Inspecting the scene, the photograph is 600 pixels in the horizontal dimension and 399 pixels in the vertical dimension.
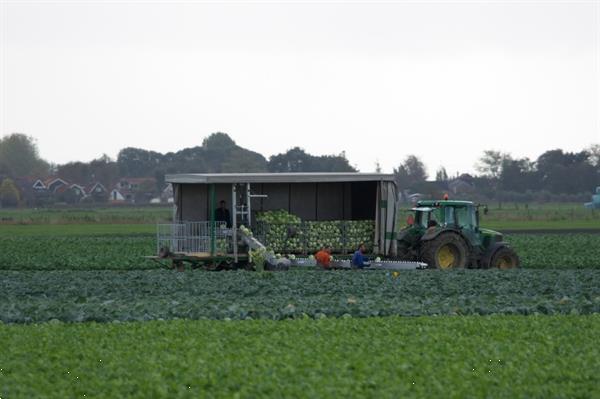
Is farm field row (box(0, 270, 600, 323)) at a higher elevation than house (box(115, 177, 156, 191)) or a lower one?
lower

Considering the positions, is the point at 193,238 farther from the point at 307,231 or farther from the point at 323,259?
the point at 323,259

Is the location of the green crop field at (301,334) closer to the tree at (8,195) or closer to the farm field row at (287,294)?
the farm field row at (287,294)

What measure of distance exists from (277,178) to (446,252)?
5449 millimetres

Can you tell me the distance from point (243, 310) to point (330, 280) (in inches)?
273

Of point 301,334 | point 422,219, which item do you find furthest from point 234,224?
point 301,334

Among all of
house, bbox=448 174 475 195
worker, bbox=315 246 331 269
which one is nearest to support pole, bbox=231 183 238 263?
worker, bbox=315 246 331 269

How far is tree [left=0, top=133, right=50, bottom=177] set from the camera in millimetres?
186250

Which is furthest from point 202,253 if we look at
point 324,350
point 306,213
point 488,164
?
point 488,164

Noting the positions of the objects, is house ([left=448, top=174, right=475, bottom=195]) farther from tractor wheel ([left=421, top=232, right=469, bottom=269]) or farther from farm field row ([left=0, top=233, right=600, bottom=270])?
tractor wheel ([left=421, top=232, right=469, bottom=269])

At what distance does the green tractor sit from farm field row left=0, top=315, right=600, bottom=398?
12511 mm

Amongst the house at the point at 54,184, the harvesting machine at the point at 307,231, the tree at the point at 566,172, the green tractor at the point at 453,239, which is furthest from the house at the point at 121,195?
the green tractor at the point at 453,239

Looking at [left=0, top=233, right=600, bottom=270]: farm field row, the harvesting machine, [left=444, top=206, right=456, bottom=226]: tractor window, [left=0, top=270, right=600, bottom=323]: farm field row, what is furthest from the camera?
[left=0, top=233, right=600, bottom=270]: farm field row

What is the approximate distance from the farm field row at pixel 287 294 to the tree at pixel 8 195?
401 feet

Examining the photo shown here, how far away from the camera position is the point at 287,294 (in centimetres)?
2555
